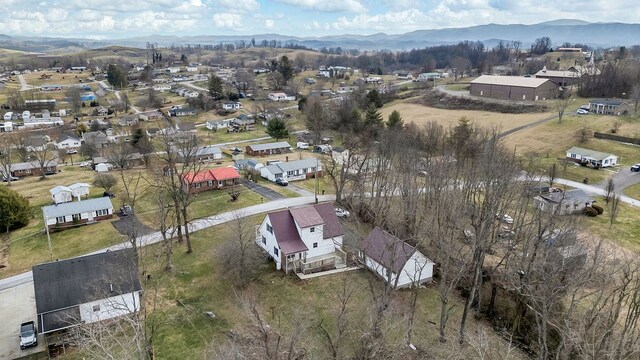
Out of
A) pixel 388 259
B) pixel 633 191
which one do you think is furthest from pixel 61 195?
pixel 633 191

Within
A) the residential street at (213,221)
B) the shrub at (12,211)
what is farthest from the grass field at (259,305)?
the shrub at (12,211)

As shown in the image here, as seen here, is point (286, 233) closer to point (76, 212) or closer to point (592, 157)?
point (76, 212)

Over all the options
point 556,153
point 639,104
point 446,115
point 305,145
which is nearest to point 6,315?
point 305,145

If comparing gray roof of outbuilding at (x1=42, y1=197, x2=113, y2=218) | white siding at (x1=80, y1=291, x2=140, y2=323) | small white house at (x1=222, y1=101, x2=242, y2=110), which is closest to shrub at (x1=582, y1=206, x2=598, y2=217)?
white siding at (x1=80, y1=291, x2=140, y2=323)

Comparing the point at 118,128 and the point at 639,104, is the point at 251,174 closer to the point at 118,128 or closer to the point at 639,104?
the point at 118,128

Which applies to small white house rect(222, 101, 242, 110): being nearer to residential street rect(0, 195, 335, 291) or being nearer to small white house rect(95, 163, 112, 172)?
small white house rect(95, 163, 112, 172)

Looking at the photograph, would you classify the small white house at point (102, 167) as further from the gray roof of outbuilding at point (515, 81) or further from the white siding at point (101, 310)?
the gray roof of outbuilding at point (515, 81)
